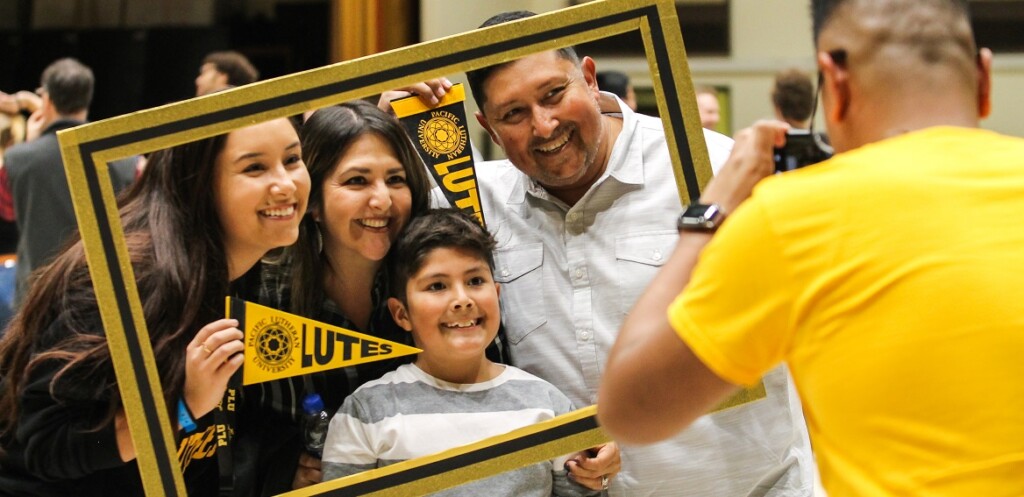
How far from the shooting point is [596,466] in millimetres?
1742

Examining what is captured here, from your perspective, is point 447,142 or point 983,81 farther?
point 447,142

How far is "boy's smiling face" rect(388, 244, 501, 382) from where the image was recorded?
5.74ft

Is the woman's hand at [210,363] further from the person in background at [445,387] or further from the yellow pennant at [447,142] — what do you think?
the yellow pennant at [447,142]

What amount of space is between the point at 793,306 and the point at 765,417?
29.5 inches

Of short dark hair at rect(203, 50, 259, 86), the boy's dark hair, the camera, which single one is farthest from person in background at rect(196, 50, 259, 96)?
the camera

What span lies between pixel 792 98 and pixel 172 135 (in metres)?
3.49

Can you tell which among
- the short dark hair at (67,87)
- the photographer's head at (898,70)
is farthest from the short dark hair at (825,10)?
the short dark hair at (67,87)

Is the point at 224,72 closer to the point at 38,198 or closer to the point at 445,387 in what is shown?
the point at 38,198

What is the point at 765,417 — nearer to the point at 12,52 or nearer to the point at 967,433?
the point at 967,433

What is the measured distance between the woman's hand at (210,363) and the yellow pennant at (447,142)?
38cm

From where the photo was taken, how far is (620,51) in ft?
6.07

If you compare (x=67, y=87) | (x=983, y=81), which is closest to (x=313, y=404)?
(x=983, y=81)

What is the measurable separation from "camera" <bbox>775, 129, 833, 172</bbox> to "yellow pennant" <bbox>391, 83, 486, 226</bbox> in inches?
22.7

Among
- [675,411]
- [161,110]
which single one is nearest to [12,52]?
[161,110]
